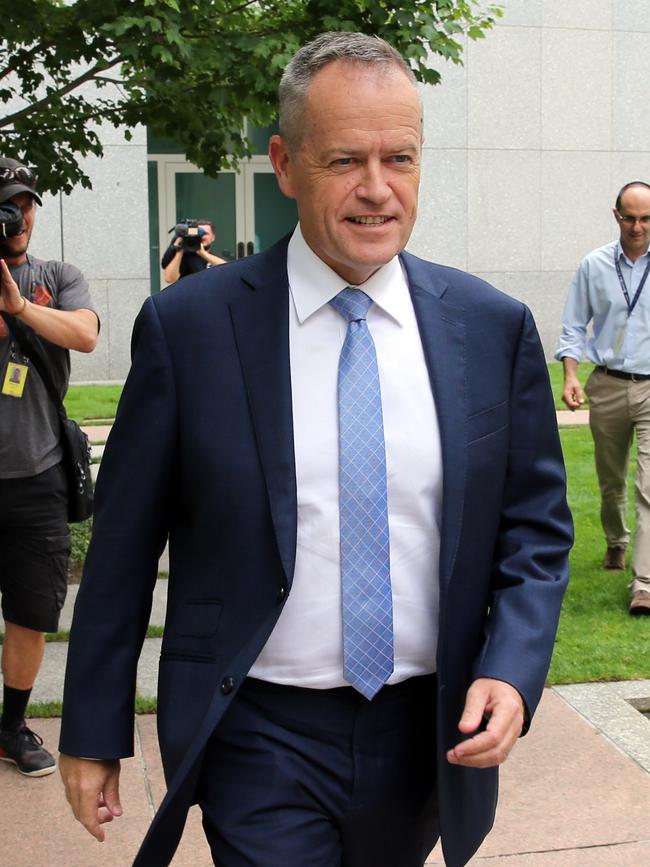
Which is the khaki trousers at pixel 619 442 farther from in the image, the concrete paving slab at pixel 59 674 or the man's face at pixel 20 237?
the man's face at pixel 20 237

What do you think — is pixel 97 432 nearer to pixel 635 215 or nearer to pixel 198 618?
pixel 635 215

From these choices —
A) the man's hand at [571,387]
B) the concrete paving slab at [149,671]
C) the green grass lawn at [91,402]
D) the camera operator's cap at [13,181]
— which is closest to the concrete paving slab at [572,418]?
the green grass lawn at [91,402]

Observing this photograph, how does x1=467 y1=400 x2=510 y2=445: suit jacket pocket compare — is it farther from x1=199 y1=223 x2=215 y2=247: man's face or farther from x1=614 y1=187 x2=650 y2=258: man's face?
x1=199 y1=223 x2=215 y2=247: man's face

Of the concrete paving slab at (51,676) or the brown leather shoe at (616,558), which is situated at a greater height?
the brown leather shoe at (616,558)

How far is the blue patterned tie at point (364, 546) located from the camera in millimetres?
2361

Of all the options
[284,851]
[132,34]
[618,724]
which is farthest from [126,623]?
[132,34]

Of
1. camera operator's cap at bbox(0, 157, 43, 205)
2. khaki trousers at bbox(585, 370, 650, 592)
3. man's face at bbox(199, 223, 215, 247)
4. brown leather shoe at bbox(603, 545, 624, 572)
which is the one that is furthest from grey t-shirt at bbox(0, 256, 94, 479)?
man's face at bbox(199, 223, 215, 247)

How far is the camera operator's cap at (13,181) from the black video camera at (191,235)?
25.5 feet

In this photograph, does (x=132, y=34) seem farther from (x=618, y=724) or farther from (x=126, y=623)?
(x=126, y=623)

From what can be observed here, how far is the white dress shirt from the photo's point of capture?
2387 mm

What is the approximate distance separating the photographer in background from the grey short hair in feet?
7.52

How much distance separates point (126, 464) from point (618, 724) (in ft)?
11.3

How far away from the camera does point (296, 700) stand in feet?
7.94

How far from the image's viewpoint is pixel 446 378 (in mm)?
2453
